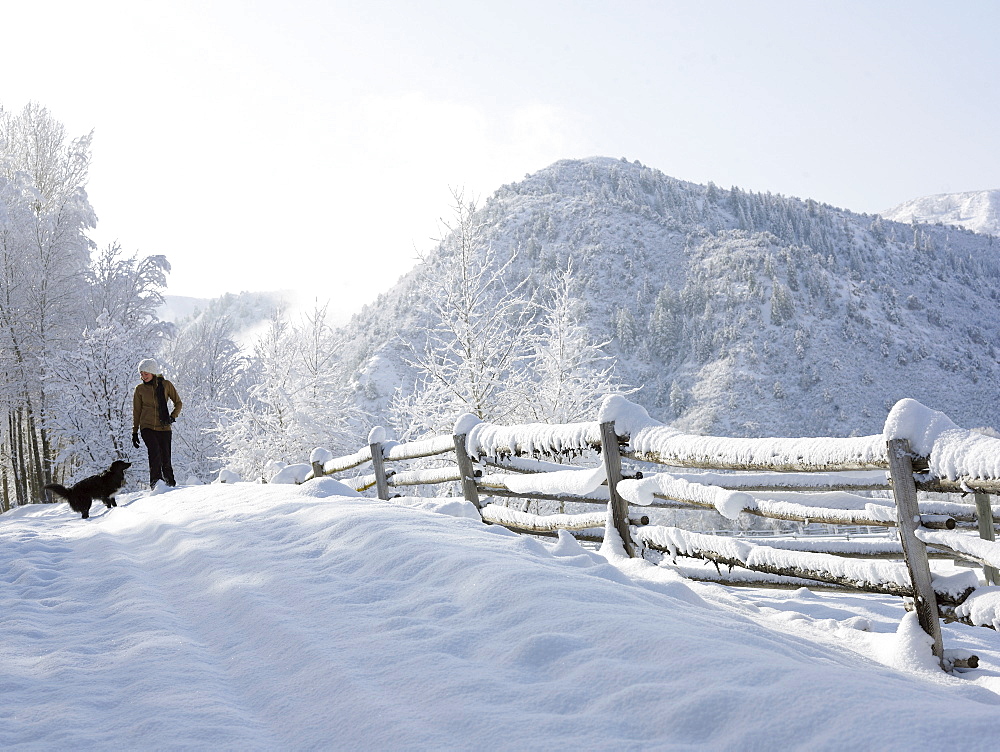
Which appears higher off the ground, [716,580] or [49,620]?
[49,620]

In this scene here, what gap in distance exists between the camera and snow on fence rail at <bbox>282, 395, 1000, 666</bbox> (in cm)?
305

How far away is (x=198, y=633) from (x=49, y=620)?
101cm

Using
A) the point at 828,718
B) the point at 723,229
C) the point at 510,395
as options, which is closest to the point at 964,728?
the point at 828,718

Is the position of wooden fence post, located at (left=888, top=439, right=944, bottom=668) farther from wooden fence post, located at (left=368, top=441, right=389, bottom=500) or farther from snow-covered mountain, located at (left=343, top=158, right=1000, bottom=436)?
snow-covered mountain, located at (left=343, top=158, right=1000, bottom=436)

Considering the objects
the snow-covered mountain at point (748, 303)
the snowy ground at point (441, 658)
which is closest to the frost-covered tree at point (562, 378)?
the snowy ground at point (441, 658)

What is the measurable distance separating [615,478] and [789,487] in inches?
48.9

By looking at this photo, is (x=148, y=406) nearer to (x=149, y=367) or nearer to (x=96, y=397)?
(x=149, y=367)

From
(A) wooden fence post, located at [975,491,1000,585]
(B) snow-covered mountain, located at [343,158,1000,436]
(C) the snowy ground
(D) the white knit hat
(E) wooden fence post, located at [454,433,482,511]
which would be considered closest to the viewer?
(C) the snowy ground

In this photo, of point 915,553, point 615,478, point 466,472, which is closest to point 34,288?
point 466,472

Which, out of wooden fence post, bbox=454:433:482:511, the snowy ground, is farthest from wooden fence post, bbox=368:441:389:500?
the snowy ground

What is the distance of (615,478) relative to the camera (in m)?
4.85

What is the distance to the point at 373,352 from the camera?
410 feet

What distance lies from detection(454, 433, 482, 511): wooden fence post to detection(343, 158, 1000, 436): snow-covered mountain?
70.4m

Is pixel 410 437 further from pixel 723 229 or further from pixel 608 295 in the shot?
pixel 723 229
